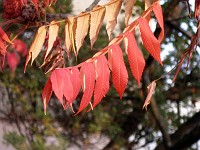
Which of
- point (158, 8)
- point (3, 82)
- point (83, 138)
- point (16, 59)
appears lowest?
point (83, 138)

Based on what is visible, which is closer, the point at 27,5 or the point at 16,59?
the point at 27,5

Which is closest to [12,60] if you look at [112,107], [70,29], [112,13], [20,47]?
[20,47]

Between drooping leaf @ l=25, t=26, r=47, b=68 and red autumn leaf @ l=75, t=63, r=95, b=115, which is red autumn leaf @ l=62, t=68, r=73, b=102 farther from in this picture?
drooping leaf @ l=25, t=26, r=47, b=68

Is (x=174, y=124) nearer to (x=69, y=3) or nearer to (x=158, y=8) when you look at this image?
(x=69, y=3)

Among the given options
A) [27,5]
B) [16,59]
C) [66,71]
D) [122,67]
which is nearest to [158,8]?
[122,67]

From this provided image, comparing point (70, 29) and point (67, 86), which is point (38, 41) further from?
point (67, 86)
